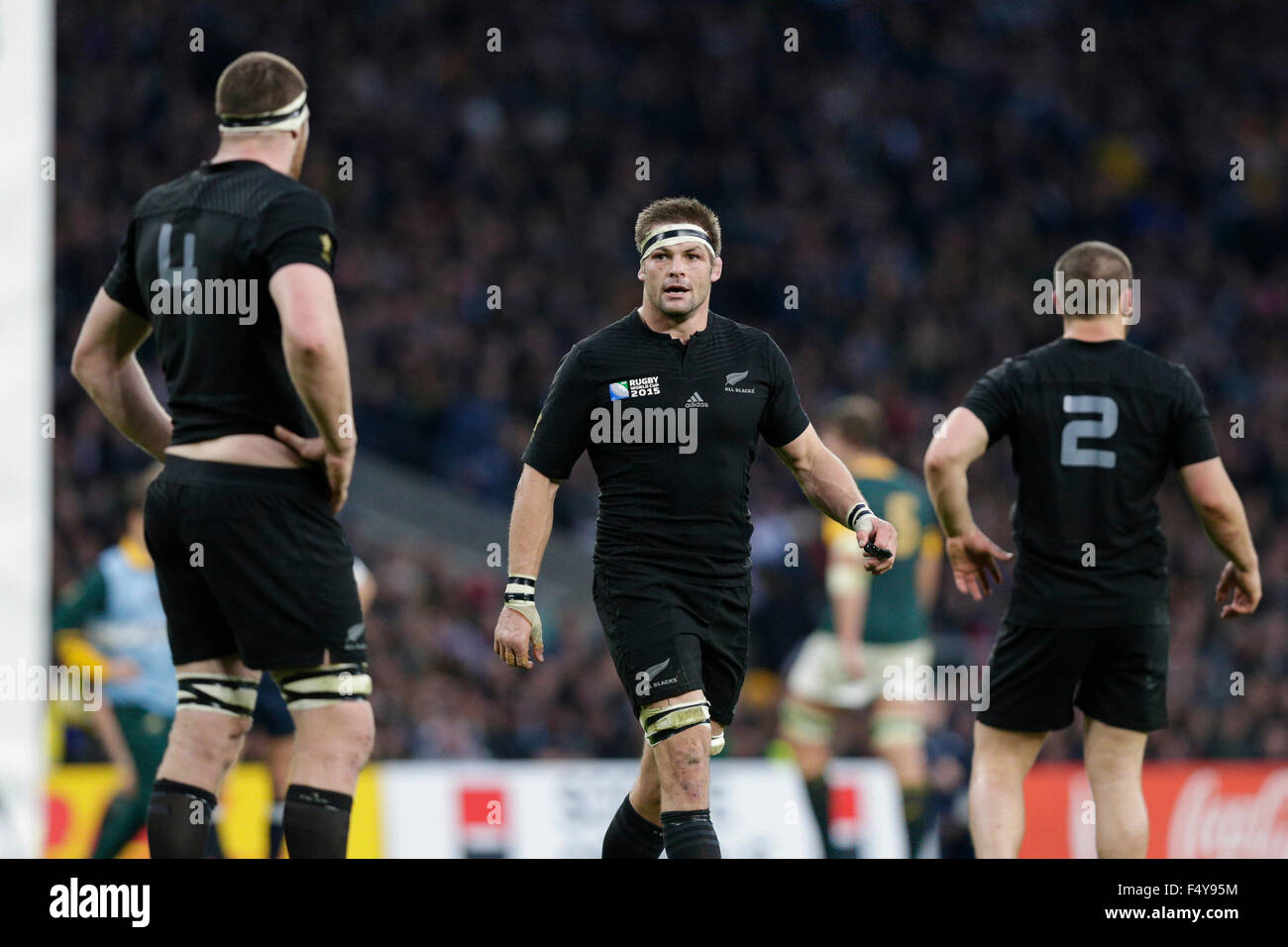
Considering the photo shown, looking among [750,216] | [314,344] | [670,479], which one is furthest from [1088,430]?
[750,216]

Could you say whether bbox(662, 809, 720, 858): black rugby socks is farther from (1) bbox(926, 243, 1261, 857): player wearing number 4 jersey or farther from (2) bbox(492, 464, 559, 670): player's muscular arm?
(1) bbox(926, 243, 1261, 857): player wearing number 4 jersey

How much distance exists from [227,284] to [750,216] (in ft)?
55.4

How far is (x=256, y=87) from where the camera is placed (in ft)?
16.6

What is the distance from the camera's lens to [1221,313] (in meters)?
20.4

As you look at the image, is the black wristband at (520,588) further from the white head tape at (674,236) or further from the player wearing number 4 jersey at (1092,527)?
the player wearing number 4 jersey at (1092,527)

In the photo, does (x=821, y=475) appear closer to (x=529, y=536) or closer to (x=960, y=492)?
(x=960, y=492)

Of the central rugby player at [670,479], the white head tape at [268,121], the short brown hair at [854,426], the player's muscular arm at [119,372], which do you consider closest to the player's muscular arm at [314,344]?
the white head tape at [268,121]

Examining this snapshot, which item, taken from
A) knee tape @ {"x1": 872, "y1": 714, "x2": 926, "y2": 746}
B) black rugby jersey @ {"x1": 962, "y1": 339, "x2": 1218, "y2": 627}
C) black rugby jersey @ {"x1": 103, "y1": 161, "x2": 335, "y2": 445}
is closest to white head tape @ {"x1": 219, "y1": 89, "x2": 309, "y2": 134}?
black rugby jersey @ {"x1": 103, "y1": 161, "x2": 335, "y2": 445}

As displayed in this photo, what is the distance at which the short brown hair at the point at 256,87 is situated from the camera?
5.05 m

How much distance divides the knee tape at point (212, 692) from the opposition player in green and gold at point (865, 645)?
16.1 feet
